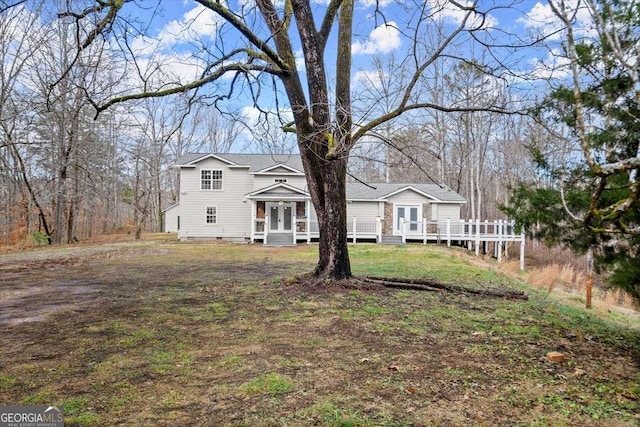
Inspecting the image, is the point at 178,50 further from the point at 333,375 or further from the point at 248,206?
the point at 248,206

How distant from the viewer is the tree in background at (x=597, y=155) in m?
3.68

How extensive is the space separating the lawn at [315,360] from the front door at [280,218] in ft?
52.9

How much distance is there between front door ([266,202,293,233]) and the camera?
23.2m

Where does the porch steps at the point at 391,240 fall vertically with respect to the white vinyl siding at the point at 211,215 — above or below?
below

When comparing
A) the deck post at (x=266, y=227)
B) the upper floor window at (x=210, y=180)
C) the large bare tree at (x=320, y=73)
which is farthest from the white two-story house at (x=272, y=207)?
the large bare tree at (x=320, y=73)

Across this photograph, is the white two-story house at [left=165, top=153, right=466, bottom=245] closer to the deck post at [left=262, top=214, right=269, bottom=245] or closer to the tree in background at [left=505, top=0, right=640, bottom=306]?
the deck post at [left=262, top=214, right=269, bottom=245]

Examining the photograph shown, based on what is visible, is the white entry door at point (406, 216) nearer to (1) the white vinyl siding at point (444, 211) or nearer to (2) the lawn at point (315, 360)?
(1) the white vinyl siding at point (444, 211)

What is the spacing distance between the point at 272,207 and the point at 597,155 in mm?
19915

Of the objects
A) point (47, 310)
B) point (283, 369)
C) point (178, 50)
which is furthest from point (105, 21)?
point (283, 369)

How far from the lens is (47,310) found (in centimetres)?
597

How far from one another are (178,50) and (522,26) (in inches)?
233

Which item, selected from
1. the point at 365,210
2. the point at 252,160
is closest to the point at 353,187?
the point at 365,210

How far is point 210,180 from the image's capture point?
23516 mm

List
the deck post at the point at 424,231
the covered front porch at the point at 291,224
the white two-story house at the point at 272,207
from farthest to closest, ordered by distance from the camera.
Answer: the white two-story house at the point at 272,207, the covered front porch at the point at 291,224, the deck post at the point at 424,231
